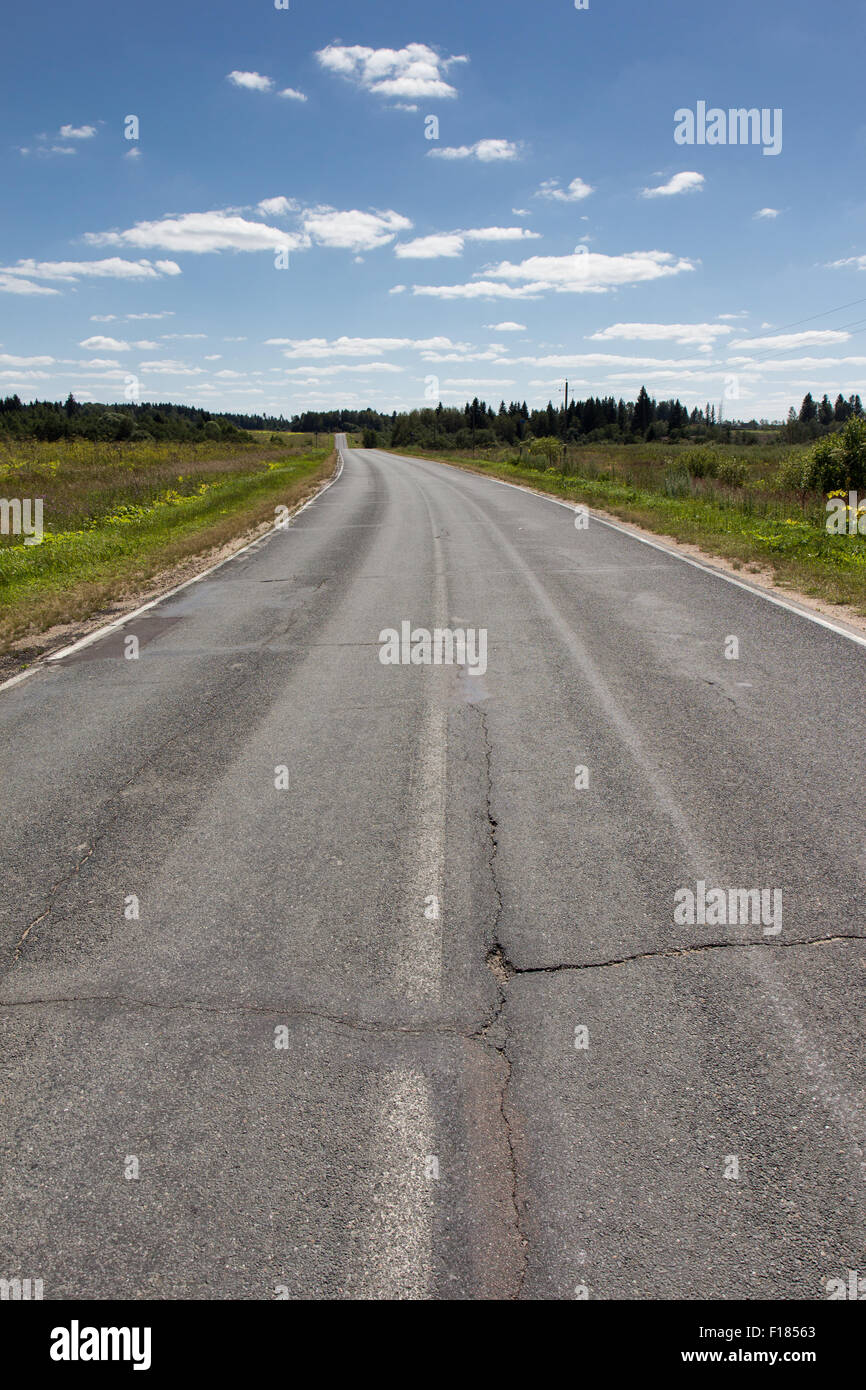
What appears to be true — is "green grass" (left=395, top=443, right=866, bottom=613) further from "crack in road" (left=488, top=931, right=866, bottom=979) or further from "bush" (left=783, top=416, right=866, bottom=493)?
"crack in road" (left=488, top=931, right=866, bottom=979)

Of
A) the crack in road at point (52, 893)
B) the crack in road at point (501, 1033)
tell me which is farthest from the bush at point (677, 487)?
the crack in road at point (52, 893)

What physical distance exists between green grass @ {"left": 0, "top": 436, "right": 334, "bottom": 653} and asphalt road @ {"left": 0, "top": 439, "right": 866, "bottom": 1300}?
5090mm

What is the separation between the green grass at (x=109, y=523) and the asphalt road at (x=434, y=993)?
5090mm

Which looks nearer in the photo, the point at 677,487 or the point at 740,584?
the point at 740,584

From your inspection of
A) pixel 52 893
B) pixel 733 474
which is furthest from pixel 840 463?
pixel 52 893

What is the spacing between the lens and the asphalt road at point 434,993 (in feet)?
7.55

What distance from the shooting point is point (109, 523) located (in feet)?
61.8

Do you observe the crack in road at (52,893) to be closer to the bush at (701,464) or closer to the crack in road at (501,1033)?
the crack in road at (501,1033)

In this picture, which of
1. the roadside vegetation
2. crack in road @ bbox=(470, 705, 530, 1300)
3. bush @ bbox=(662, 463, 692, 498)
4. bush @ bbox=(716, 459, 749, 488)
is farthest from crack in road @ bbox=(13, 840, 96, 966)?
bush @ bbox=(716, 459, 749, 488)

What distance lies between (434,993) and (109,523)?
719 inches

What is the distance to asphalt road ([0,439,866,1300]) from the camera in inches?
90.7

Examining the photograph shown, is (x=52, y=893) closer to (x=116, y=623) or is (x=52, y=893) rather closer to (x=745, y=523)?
(x=116, y=623)
